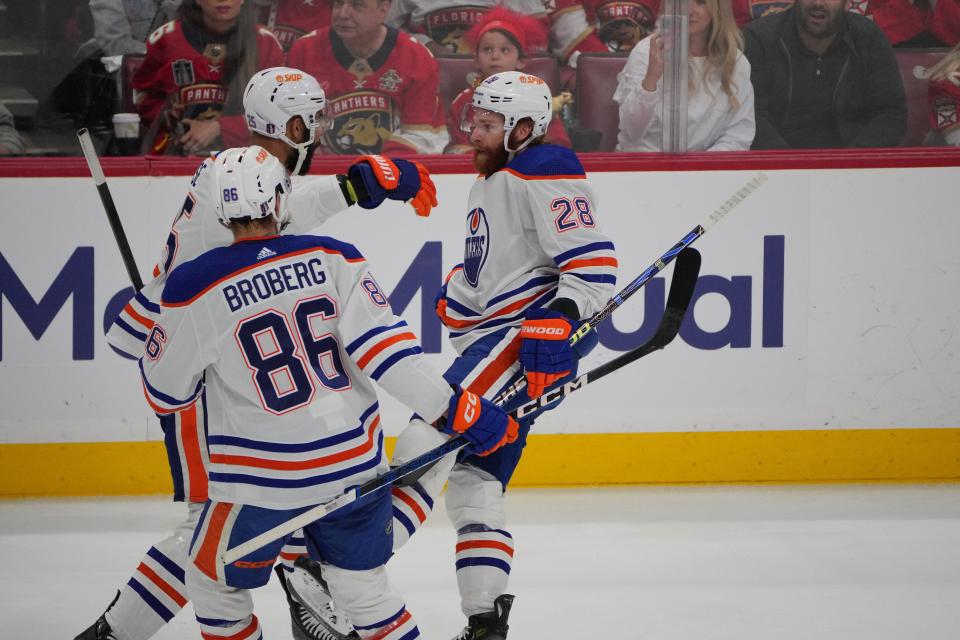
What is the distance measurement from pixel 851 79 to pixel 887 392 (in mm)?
1084

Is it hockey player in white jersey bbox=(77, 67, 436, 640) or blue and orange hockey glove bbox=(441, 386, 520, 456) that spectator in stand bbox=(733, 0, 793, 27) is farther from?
blue and orange hockey glove bbox=(441, 386, 520, 456)

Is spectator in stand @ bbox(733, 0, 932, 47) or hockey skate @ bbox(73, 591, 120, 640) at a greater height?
spectator in stand @ bbox(733, 0, 932, 47)

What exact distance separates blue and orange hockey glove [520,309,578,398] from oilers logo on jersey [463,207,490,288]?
221mm

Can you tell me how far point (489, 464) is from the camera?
2.56 metres

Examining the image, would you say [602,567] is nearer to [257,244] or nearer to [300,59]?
[257,244]

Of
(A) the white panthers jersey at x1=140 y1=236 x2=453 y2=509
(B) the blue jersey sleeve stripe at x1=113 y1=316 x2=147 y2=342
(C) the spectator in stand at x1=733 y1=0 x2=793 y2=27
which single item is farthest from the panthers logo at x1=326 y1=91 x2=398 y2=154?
(A) the white panthers jersey at x1=140 y1=236 x2=453 y2=509

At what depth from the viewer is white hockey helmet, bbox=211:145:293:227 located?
1.95 m

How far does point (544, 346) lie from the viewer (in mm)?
2400

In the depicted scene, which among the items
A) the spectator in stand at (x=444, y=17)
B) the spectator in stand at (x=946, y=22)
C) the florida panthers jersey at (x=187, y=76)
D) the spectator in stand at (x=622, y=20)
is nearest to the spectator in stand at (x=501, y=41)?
the spectator in stand at (x=444, y=17)

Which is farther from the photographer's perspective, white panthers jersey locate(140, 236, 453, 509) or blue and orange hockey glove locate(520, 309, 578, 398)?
blue and orange hockey glove locate(520, 309, 578, 398)

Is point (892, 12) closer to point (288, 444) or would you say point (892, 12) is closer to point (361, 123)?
point (361, 123)

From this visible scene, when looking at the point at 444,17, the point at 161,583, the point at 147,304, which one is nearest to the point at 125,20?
the point at 444,17

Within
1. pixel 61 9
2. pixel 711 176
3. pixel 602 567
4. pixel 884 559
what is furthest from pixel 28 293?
pixel 884 559

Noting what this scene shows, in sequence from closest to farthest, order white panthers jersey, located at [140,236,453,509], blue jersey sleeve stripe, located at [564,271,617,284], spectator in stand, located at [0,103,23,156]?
white panthers jersey, located at [140,236,453,509] → blue jersey sleeve stripe, located at [564,271,617,284] → spectator in stand, located at [0,103,23,156]
